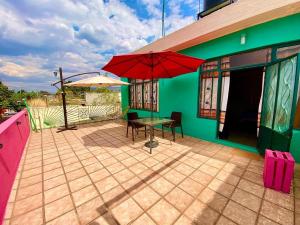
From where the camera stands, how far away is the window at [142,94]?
5.83 metres

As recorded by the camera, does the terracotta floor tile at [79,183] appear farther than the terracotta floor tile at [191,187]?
Yes

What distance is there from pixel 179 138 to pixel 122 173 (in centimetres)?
249

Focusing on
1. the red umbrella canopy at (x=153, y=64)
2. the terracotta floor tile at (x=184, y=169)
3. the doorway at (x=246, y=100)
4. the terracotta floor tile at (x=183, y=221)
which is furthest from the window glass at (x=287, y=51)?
the terracotta floor tile at (x=183, y=221)

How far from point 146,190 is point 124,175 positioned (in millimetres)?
571

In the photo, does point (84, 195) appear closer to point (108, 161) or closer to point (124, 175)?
point (124, 175)

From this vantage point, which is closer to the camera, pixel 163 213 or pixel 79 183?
pixel 163 213

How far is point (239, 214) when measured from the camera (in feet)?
5.09

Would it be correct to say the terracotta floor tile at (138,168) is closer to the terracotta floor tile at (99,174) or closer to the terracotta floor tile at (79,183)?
the terracotta floor tile at (99,174)

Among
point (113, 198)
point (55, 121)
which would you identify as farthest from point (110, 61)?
point (55, 121)

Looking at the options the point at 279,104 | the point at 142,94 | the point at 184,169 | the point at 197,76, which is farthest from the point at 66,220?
the point at 142,94

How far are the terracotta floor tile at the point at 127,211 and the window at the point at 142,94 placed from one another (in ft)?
14.3

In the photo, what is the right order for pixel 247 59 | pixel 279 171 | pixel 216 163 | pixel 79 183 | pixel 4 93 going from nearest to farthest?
1. pixel 279 171
2. pixel 79 183
3. pixel 216 163
4. pixel 247 59
5. pixel 4 93

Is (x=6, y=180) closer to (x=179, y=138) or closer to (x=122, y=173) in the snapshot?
(x=122, y=173)

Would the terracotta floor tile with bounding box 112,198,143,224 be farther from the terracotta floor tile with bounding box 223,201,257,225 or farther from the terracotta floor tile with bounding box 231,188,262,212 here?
the terracotta floor tile with bounding box 231,188,262,212
